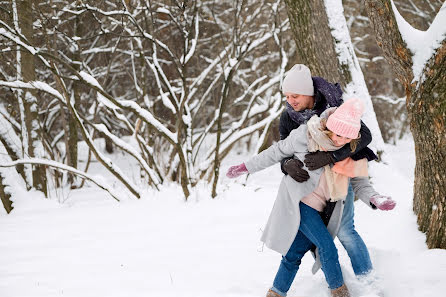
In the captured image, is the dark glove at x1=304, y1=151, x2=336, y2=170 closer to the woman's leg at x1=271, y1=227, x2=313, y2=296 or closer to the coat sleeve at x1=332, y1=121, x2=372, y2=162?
the coat sleeve at x1=332, y1=121, x2=372, y2=162

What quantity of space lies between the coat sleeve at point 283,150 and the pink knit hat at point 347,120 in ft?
0.75

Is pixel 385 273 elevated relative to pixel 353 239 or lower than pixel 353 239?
lower

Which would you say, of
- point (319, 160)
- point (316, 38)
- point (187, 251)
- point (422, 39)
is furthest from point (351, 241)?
point (316, 38)

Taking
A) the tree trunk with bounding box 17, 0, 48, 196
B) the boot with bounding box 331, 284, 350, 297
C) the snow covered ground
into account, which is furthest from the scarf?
the tree trunk with bounding box 17, 0, 48, 196

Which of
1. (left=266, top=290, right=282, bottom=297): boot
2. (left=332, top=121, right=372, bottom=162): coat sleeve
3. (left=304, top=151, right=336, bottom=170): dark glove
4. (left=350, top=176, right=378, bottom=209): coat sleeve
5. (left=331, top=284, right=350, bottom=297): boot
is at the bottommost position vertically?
(left=266, top=290, right=282, bottom=297): boot

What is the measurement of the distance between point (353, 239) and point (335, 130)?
2.39ft

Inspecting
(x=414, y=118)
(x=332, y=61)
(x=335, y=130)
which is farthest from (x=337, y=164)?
(x=332, y=61)

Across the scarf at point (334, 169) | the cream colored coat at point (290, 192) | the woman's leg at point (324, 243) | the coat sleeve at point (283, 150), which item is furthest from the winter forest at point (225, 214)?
the coat sleeve at point (283, 150)

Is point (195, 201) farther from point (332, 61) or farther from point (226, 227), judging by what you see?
point (332, 61)

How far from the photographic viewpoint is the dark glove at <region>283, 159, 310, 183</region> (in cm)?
246

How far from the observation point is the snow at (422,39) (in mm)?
2611

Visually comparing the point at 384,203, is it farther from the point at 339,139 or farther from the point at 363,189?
the point at 339,139

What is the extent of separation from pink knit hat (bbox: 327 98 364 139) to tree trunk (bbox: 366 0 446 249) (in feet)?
2.02

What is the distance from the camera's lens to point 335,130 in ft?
7.54
